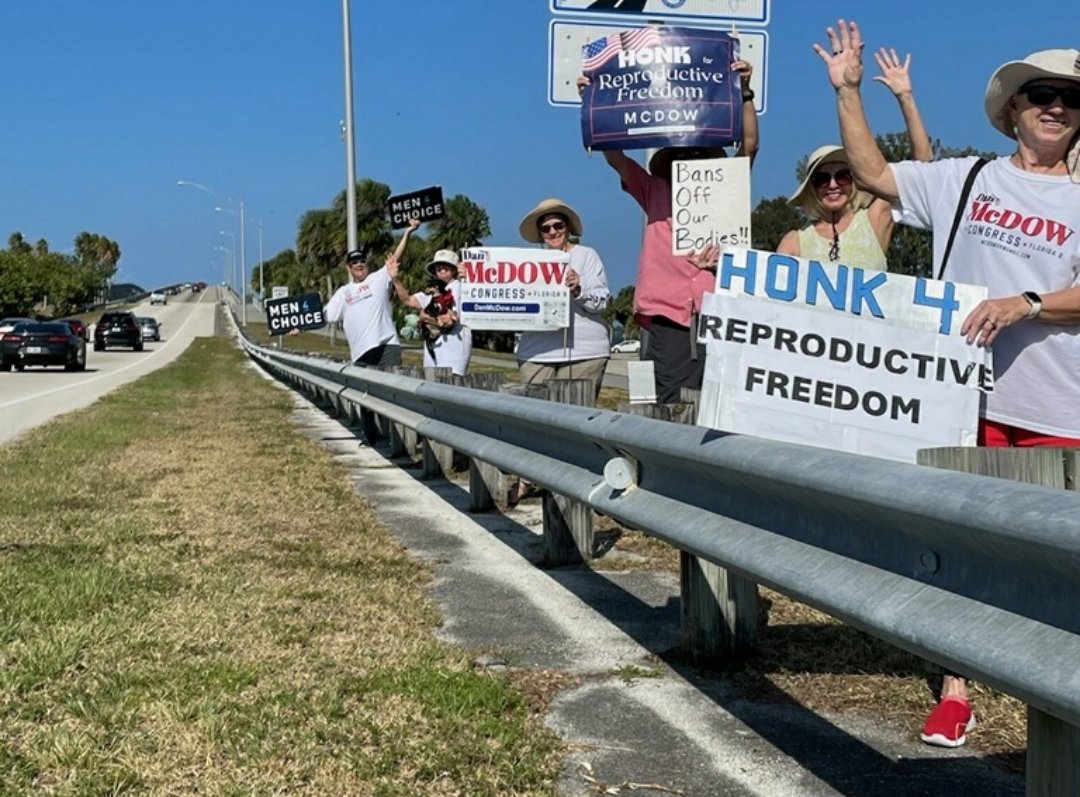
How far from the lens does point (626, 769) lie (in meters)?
3.29

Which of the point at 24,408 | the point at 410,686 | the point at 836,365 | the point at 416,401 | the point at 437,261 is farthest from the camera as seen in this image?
the point at 24,408

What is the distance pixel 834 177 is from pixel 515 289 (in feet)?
12.4

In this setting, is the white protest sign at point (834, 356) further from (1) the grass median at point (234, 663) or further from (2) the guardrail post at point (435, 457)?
(2) the guardrail post at point (435, 457)

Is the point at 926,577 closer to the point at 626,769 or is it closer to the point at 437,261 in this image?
the point at 626,769

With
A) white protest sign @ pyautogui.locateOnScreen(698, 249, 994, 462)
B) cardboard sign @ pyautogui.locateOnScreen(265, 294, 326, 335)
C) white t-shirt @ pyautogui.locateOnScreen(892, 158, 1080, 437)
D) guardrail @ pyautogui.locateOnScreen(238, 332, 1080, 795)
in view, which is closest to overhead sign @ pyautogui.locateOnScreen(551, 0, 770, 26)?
guardrail @ pyautogui.locateOnScreen(238, 332, 1080, 795)

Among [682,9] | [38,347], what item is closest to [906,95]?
[682,9]

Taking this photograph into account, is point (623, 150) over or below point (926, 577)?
over

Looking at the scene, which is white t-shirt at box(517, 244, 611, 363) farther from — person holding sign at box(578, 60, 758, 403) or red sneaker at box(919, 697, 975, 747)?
red sneaker at box(919, 697, 975, 747)

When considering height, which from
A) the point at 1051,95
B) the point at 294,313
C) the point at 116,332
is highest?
the point at 1051,95

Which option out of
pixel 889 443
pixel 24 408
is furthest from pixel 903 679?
pixel 24 408

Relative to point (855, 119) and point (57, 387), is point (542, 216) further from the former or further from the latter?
point (57, 387)

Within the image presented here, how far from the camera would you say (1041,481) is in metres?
2.63

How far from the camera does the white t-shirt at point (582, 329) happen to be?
7.96 metres

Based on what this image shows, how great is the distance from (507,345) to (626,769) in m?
58.1
